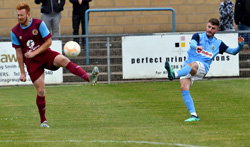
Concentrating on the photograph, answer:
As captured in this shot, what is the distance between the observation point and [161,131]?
922 centimetres

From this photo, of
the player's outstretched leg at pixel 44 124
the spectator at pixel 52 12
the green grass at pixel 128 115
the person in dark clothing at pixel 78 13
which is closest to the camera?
the green grass at pixel 128 115

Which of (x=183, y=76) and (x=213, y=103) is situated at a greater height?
(x=183, y=76)

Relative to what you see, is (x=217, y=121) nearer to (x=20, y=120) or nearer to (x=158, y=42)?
(x=20, y=120)

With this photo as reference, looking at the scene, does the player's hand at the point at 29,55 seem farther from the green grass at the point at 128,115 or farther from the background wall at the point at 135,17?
the background wall at the point at 135,17

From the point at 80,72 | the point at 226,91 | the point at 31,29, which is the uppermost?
the point at 31,29

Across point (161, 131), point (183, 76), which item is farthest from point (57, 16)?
point (161, 131)

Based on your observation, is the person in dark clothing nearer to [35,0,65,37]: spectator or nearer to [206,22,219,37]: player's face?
[35,0,65,37]: spectator

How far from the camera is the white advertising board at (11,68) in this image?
1644 cm

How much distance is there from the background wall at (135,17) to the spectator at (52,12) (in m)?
Answer: 3.24

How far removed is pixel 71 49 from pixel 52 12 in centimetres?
269

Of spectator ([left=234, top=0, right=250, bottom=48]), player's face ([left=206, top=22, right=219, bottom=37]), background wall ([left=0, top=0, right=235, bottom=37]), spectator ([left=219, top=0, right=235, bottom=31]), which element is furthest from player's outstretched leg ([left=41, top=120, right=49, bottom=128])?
background wall ([left=0, top=0, right=235, bottom=37])

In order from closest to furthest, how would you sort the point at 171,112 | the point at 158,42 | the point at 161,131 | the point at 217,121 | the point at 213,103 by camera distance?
1. the point at 161,131
2. the point at 217,121
3. the point at 171,112
4. the point at 213,103
5. the point at 158,42

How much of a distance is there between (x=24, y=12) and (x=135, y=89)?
247 inches

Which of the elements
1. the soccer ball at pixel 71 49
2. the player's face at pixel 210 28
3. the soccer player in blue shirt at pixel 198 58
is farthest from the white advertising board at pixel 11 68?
the player's face at pixel 210 28
